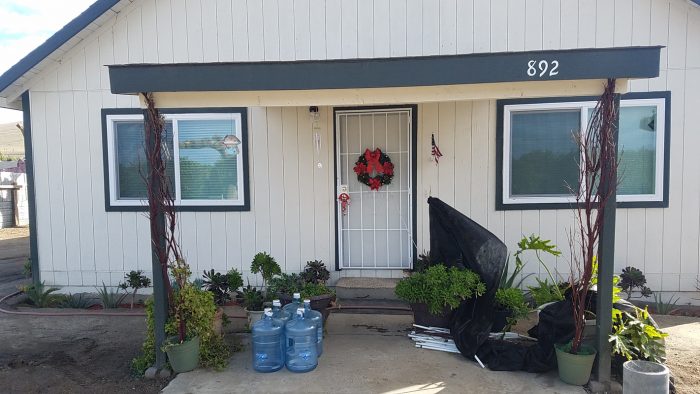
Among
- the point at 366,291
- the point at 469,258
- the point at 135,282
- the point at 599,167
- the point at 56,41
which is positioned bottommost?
the point at 366,291

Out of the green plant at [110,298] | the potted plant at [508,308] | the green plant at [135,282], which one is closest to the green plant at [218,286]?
the green plant at [135,282]

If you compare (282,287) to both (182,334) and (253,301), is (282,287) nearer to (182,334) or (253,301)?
(253,301)

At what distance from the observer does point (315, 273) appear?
241 inches

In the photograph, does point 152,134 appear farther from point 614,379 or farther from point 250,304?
Result: point 614,379

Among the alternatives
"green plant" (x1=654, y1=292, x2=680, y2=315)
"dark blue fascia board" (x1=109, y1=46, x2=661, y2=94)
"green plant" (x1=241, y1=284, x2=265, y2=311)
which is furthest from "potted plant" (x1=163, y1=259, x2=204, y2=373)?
"green plant" (x1=654, y1=292, x2=680, y2=315)

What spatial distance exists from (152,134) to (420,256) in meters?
3.45

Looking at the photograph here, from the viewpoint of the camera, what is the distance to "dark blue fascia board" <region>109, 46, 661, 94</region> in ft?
12.1

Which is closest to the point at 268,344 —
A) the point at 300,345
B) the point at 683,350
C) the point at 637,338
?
the point at 300,345

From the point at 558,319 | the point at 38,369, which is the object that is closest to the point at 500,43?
the point at 558,319

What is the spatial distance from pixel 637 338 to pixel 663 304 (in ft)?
7.85

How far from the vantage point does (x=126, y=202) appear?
6449 mm

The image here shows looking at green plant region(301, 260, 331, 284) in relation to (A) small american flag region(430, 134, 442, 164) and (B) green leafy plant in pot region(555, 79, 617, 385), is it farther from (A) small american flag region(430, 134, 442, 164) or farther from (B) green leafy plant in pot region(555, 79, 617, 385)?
(B) green leafy plant in pot region(555, 79, 617, 385)

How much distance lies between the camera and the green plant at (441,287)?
4410mm

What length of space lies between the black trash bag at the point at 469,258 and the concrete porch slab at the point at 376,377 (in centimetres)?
24
